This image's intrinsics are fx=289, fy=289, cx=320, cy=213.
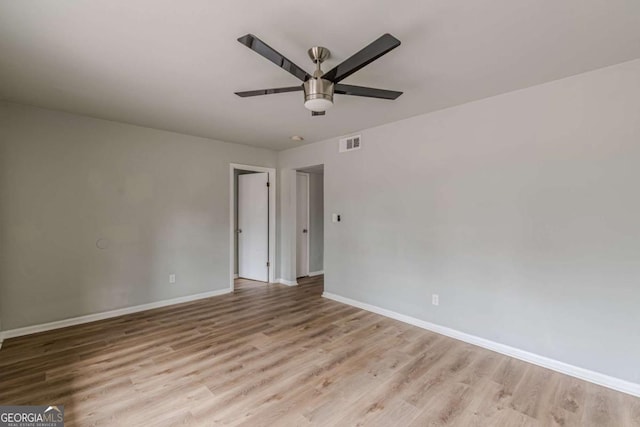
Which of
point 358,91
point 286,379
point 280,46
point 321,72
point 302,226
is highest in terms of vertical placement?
point 280,46

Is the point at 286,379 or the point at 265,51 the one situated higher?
the point at 265,51

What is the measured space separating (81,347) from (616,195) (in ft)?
16.2

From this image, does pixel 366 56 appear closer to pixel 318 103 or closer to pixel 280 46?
pixel 318 103

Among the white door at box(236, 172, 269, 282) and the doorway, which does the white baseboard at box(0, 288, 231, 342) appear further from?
the doorway

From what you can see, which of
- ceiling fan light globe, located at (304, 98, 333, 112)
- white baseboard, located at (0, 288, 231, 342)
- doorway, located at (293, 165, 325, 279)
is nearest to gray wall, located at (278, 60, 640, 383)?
ceiling fan light globe, located at (304, 98, 333, 112)

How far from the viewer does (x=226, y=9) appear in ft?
5.44

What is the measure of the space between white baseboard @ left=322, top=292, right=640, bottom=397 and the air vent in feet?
7.45

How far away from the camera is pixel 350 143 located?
13.8ft

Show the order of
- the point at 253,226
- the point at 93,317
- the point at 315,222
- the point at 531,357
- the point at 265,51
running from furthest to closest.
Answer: the point at 315,222, the point at 253,226, the point at 93,317, the point at 531,357, the point at 265,51

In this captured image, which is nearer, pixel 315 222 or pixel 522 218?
pixel 522 218

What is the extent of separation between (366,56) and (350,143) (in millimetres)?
2591

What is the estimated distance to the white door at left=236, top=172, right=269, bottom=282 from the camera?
5.39 metres

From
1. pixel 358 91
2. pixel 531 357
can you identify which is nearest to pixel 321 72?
pixel 358 91

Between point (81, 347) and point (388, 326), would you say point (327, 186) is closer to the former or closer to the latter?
point (388, 326)
